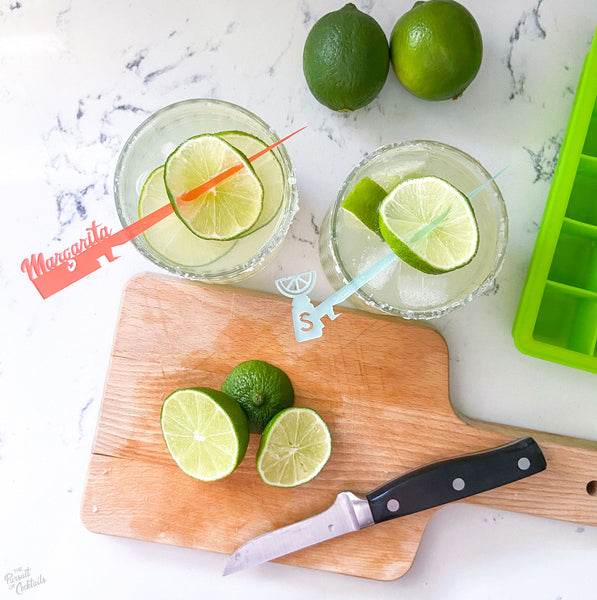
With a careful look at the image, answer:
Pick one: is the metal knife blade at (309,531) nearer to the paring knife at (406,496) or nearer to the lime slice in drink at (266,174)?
the paring knife at (406,496)

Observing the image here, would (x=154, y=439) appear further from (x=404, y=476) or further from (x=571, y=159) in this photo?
(x=571, y=159)

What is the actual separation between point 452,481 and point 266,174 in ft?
2.52

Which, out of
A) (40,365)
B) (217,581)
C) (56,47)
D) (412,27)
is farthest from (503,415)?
(56,47)

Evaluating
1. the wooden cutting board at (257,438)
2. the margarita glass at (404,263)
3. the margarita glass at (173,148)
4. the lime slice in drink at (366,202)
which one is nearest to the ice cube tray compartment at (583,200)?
the margarita glass at (404,263)

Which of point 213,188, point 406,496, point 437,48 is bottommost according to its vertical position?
point 406,496

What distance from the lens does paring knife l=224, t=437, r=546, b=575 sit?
1.41 m

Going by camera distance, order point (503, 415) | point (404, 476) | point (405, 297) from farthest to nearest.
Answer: point (503, 415) < point (404, 476) < point (405, 297)

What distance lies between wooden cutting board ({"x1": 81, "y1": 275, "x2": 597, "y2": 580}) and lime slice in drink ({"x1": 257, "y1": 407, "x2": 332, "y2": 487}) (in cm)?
7

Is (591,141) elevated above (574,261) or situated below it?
above

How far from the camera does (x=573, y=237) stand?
1529mm

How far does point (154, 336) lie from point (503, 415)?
0.84 m

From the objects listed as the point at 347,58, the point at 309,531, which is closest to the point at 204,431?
the point at 309,531

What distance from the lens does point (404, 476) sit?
4.73 feet

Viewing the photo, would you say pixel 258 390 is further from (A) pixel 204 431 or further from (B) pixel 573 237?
(B) pixel 573 237
